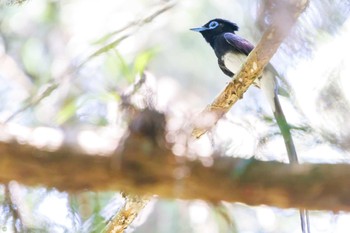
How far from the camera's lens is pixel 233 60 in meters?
2.94

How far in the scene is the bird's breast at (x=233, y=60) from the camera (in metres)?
2.89

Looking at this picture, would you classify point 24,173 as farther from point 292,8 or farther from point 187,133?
point 292,8

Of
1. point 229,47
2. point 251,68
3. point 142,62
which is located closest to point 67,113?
point 142,62

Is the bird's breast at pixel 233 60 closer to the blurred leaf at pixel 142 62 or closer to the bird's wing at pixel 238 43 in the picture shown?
the bird's wing at pixel 238 43

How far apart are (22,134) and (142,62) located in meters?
0.36

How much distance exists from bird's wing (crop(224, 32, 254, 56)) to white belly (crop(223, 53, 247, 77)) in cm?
3

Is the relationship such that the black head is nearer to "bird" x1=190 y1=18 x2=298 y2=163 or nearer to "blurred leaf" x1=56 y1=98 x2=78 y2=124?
"bird" x1=190 y1=18 x2=298 y2=163

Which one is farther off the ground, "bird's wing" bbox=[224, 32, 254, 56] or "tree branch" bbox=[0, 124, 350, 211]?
"tree branch" bbox=[0, 124, 350, 211]

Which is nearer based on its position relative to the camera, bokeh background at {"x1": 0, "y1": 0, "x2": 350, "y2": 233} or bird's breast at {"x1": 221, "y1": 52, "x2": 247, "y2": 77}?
bokeh background at {"x1": 0, "y1": 0, "x2": 350, "y2": 233}

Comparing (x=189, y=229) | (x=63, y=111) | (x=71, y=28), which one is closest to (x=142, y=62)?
(x=63, y=111)

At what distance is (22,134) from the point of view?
2.86ft

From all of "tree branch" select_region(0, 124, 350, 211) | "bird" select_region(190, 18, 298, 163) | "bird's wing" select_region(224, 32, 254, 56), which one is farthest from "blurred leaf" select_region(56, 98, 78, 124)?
"bird's wing" select_region(224, 32, 254, 56)

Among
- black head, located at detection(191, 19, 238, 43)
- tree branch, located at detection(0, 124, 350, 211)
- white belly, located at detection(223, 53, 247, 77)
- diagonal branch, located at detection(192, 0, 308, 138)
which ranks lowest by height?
black head, located at detection(191, 19, 238, 43)

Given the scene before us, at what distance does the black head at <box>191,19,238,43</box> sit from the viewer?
3.25 metres
